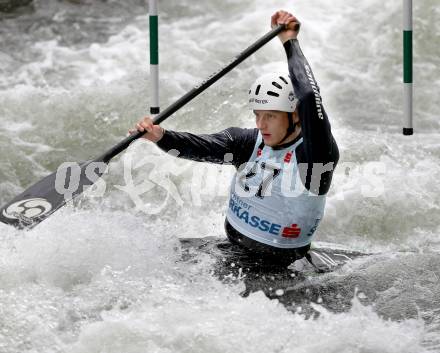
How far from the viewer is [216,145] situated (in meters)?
4.28

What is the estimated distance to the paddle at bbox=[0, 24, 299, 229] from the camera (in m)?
4.34

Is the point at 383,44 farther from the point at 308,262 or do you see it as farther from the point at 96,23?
the point at 308,262

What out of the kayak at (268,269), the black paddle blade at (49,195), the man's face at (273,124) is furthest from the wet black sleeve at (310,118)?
the black paddle blade at (49,195)

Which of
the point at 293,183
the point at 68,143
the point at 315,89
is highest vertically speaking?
the point at 315,89


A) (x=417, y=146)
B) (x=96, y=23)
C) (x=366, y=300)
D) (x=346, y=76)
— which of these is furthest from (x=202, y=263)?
(x=96, y=23)

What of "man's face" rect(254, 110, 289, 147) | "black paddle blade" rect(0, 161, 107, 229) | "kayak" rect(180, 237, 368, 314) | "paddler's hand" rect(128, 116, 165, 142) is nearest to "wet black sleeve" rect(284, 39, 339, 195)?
"man's face" rect(254, 110, 289, 147)

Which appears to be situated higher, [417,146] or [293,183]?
[293,183]

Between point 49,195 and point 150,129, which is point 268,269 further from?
point 49,195

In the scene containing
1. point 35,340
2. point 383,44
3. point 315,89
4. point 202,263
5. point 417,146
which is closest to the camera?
point 35,340

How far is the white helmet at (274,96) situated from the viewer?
4027 mm

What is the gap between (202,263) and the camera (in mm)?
4227

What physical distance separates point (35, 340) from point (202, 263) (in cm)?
86

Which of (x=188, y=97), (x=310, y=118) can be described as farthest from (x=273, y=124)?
(x=188, y=97)

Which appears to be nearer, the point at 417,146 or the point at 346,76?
the point at 417,146
